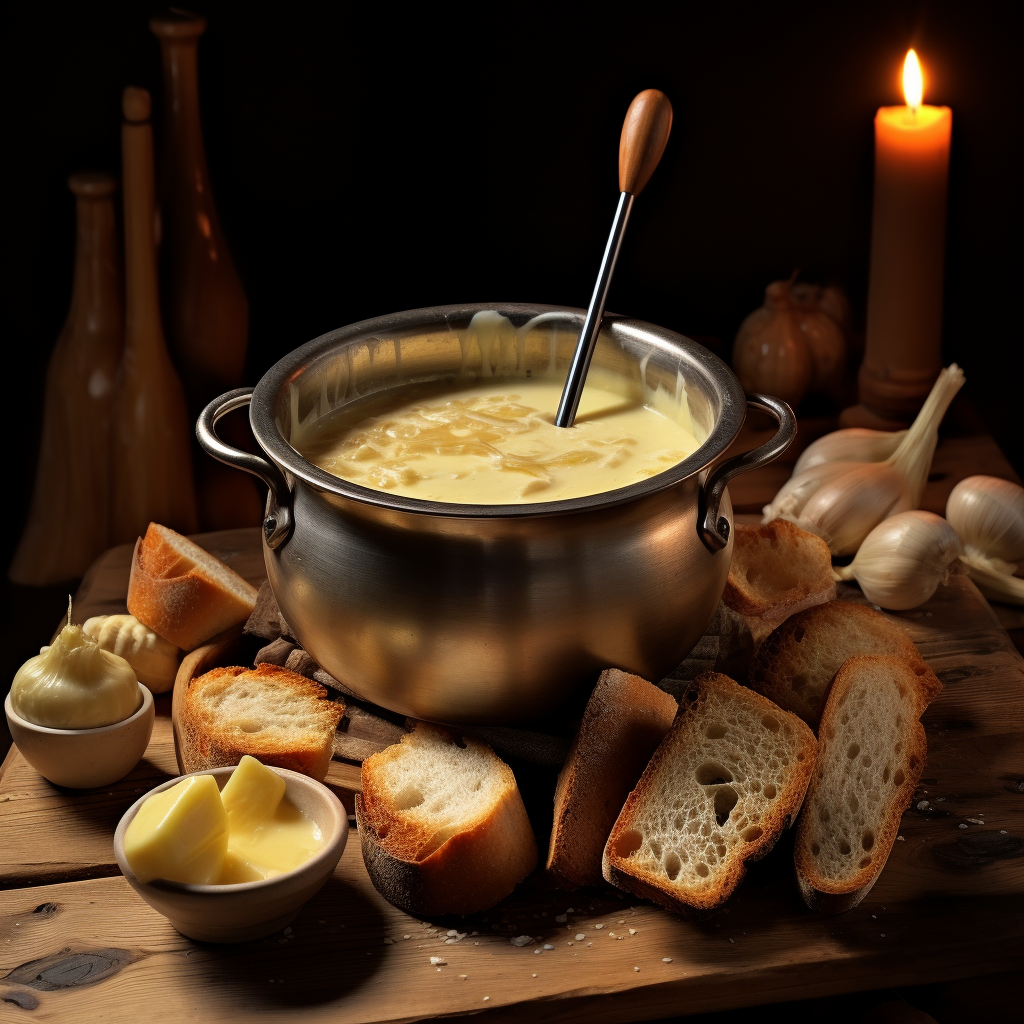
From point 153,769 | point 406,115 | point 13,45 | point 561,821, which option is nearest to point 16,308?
point 13,45

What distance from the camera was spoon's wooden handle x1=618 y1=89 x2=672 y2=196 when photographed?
168cm

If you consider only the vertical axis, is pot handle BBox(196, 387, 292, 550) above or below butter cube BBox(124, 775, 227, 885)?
above

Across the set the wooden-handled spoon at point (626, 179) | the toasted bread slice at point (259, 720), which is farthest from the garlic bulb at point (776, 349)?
the toasted bread slice at point (259, 720)

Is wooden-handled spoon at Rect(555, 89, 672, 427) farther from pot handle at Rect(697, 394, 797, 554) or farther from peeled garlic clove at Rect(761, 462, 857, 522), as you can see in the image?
peeled garlic clove at Rect(761, 462, 857, 522)

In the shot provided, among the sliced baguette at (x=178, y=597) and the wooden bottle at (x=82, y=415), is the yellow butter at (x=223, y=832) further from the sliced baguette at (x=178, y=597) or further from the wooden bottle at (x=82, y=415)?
the wooden bottle at (x=82, y=415)

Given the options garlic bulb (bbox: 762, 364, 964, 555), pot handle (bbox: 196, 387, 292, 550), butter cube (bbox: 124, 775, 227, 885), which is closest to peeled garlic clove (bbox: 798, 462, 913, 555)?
garlic bulb (bbox: 762, 364, 964, 555)

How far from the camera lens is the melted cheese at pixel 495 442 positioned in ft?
5.18

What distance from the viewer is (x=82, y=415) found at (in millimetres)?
2213

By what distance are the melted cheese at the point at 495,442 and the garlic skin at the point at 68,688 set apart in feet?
1.23

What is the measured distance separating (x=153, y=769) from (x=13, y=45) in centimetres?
132

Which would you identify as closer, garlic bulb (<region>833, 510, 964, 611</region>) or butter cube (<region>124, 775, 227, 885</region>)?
butter cube (<region>124, 775, 227, 885</region>)

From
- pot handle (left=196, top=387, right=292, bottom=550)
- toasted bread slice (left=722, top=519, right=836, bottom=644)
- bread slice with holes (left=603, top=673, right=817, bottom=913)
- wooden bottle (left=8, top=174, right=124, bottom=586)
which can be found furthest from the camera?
wooden bottle (left=8, top=174, right=124, bottom=586)

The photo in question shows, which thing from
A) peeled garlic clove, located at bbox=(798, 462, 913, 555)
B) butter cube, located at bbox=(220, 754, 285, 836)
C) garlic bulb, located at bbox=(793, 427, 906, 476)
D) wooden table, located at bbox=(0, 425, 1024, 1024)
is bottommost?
wooden table, located at bbox=(0, 425, 1024, 1024)

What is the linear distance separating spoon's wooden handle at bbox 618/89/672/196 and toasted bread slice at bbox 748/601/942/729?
1.97 ft
